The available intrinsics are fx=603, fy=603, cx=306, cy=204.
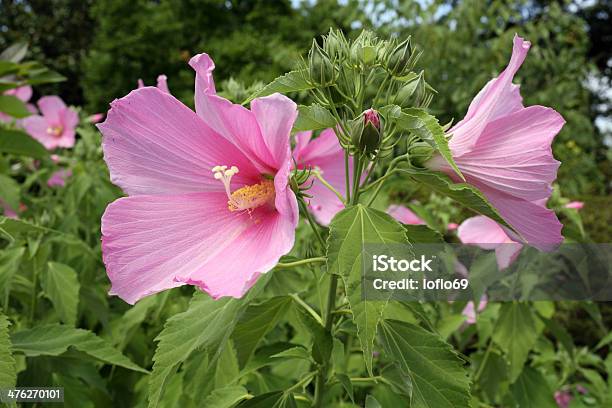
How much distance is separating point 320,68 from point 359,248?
0.28 meters

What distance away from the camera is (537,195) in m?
0.87

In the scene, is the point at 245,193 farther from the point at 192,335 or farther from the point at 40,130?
the point at 40,130

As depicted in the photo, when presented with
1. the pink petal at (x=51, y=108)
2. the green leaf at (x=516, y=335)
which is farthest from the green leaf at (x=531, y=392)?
the pink petal at (x=51, y=108)

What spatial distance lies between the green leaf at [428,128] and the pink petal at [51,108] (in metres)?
2.68

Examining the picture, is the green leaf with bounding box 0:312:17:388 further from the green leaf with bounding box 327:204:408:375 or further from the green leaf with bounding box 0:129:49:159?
the green leaf with bounding box 0:129:49:159

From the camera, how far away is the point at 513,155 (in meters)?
0.87

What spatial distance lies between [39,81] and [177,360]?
61.4 inches

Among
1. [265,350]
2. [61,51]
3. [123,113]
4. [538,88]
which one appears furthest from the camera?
[61,51]

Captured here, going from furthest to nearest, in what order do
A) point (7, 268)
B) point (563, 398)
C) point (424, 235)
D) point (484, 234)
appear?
1. point (563, 398)
2. point (7, 268)
3. point (484, 234)
4. point (424, 235)

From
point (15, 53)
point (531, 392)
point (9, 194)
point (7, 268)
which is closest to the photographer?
point (7, 268)

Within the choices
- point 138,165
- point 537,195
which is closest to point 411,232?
point 537,195

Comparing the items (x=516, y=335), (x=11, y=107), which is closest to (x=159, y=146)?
(x=516, y=335)

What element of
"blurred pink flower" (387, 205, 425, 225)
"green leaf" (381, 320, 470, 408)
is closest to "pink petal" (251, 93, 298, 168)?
"green leaf" (381, 320, 470, 408)

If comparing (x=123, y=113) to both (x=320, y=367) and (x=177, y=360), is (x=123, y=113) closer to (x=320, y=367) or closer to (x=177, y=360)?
(x=177, y=360)
